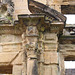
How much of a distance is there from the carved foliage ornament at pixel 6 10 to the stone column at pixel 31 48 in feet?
3.14

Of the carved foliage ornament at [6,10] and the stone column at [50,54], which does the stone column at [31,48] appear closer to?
the stone column at [50,54]

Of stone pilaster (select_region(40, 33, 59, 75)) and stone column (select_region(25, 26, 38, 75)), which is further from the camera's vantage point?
stone pilaster (select_region(40, 33, 59, 75))

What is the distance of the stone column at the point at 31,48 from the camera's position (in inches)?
252

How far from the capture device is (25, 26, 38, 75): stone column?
252 inches

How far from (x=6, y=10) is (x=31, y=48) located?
1.89 m

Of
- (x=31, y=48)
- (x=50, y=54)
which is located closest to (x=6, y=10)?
(x=31, y=48)

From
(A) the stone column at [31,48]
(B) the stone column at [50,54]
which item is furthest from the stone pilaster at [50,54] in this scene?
(A) the stone column at [31,48]

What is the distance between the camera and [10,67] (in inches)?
286

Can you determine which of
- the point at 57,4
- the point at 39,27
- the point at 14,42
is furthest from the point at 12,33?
the point at 57,4

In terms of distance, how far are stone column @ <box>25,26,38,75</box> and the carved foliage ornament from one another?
Answer: 96 cm

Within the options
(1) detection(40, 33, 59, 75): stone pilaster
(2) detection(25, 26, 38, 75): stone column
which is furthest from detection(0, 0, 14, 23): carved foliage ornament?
(1) detection(40, 33, 59, 75): stone pilaster

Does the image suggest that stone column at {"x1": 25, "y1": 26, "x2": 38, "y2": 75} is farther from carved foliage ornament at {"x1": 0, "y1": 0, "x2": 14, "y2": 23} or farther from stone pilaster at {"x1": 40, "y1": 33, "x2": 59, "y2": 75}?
carved foliage ornament at {"x1": 0, "y1": 0, "x2": 14, "y2": 23}

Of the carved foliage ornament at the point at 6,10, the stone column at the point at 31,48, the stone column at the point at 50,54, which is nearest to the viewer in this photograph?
the stone column at the point at 31,48

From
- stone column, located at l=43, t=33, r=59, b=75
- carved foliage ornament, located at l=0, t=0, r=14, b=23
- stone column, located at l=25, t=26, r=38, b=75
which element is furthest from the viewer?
carved foliage ornament, located at l=0, t=0, r=14, b=23
